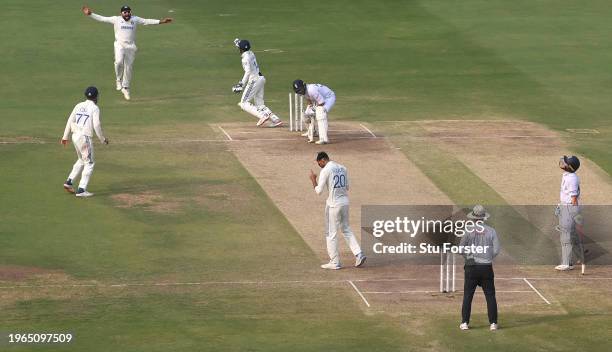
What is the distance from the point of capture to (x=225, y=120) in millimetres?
38750

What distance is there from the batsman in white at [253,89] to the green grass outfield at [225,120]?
4.14ft

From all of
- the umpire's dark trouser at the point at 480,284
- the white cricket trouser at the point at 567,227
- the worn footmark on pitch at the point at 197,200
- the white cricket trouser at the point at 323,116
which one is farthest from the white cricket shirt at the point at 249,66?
the umpire's dark trouser at the point at 480,284

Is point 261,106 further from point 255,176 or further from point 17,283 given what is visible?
point 17,283

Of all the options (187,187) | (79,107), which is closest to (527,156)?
(187,187)

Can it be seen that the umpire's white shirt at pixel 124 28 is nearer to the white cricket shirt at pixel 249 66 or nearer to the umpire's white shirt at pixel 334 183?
the white cricket shirt at pixel 249 66

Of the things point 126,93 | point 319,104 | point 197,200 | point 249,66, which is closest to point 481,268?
point 197,200

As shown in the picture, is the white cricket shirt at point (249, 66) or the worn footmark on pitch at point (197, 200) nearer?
the worn footmark on pitch at point (197, 200)

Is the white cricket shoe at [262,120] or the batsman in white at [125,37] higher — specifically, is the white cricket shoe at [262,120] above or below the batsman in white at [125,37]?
below

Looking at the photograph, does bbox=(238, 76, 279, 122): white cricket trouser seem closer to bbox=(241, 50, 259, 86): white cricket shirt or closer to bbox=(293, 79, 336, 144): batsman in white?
bbox=(241, 50, 259, 86): white cricket shirt

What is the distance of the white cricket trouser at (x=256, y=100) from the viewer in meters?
37.4

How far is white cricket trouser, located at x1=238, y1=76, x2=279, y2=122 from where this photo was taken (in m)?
37.4

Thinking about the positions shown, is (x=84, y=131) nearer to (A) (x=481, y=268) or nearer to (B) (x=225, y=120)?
(B) (x=225, y=120)

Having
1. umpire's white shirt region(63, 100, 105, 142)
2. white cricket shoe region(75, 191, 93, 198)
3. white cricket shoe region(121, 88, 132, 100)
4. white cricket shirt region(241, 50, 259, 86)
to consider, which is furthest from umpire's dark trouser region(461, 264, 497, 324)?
white cricket shoe region(121, 88, 132, 100)

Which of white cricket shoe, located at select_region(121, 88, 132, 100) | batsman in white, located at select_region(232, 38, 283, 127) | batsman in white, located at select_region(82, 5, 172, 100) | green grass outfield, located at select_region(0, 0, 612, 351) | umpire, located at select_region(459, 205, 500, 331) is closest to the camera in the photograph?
umpire, located at select_region(459, 205, 500, 331)
